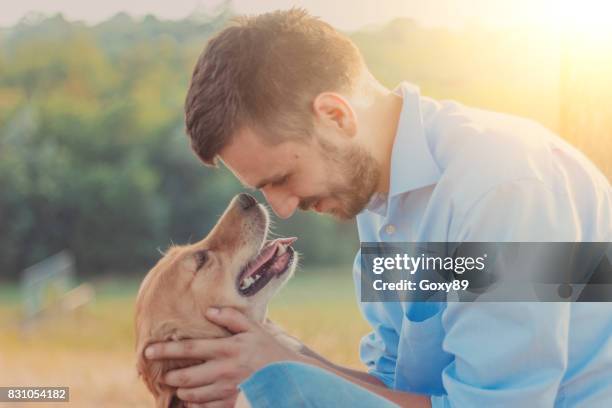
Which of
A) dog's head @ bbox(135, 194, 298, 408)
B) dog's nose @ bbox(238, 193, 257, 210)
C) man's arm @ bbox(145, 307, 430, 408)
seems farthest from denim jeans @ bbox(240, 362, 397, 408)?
dog's nose @ bbox(238, 193, 257, 210)

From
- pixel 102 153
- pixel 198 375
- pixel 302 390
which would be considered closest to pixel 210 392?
pixel 198 375

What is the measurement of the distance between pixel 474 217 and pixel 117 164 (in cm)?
107

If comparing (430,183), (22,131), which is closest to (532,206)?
(430,183)

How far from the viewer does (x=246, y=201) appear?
184 cm

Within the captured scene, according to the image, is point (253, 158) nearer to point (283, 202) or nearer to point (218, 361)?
point (283, 202)

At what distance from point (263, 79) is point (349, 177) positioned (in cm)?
26

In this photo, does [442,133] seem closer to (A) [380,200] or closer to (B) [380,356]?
(A) [380,200]

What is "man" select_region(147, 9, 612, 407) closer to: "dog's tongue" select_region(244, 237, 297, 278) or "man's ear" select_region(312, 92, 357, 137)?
"man's ear" select_region(312, 92, 357, 137)

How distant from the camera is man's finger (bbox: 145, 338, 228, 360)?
1595 millimetres

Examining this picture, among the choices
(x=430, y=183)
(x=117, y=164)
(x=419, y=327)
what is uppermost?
(x=117, y=164)

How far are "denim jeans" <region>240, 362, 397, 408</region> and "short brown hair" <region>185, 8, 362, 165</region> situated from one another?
43 cm

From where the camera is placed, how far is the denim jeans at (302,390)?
138cm

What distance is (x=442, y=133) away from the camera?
159 cm

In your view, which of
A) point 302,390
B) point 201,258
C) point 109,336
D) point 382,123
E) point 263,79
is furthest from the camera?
point 109,336
